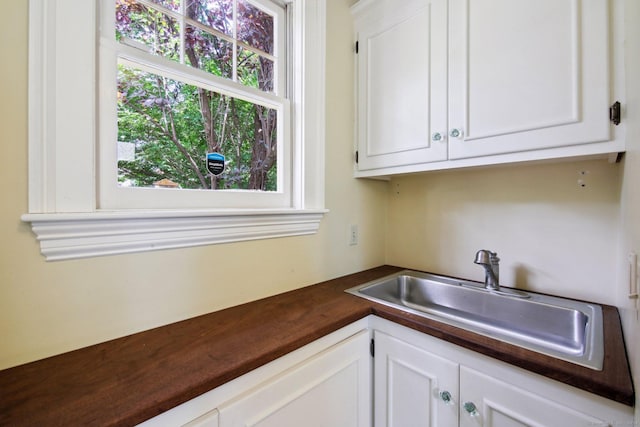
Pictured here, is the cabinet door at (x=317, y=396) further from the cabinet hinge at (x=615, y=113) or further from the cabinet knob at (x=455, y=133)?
the cabinet hinge at (x=615, y=113)

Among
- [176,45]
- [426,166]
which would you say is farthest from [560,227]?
[176,45]

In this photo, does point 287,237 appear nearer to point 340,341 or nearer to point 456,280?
point 340,341

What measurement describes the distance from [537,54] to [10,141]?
1508 millimetres

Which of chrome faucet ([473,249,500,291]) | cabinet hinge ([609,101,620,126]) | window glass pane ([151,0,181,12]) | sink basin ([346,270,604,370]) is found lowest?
sink basin ([346,270,604,370])

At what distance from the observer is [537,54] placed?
2.91 feet

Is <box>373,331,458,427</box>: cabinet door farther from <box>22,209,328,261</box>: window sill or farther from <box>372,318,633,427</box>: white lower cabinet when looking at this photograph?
<box>22,209,328,261</box>: window sill

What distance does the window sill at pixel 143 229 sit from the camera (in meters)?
0.68

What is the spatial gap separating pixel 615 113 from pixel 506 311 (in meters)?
0.79

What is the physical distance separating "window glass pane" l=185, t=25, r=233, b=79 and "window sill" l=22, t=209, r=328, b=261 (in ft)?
1.83

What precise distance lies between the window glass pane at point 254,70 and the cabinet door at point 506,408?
4.24 feet

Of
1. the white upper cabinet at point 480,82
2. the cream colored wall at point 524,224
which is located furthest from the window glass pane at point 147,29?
the cream colored wall at point 524,224

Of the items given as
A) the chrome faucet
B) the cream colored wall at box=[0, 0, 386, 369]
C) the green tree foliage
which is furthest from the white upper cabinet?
the green tree foliage

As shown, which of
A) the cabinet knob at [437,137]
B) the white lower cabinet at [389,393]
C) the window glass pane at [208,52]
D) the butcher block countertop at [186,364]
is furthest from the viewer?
the cabinet knob at [437,137]

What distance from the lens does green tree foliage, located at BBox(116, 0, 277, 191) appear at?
86cm
